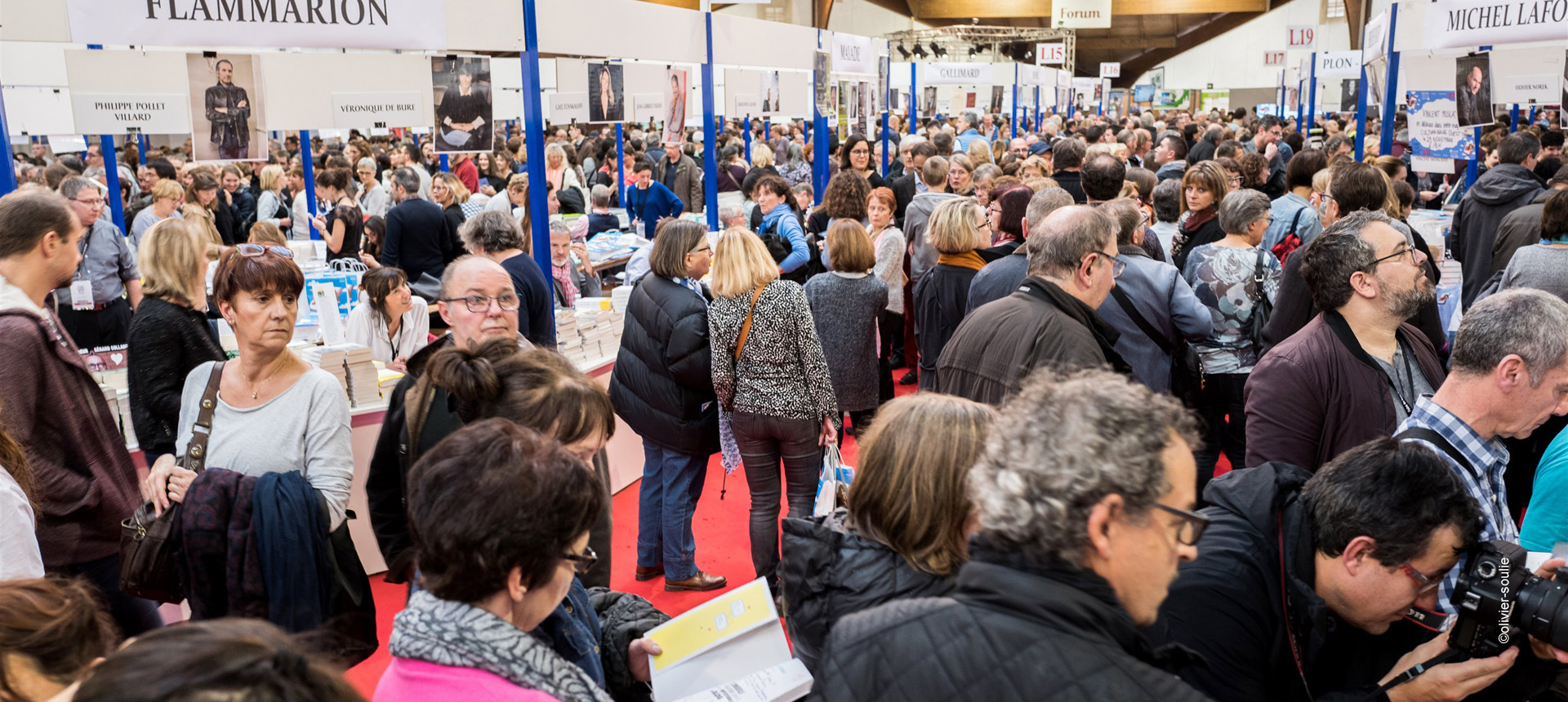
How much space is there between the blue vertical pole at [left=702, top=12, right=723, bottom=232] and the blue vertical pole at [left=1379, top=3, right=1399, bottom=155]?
150 inches

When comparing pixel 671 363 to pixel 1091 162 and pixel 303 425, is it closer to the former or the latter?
pixel 303 425

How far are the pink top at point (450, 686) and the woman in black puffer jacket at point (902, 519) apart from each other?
57 centimetres

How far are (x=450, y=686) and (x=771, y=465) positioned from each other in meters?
2.53

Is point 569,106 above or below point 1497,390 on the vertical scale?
above

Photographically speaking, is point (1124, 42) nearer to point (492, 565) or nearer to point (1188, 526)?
point (1188, 526)

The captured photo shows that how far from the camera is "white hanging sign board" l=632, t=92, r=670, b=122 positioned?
6.16 metres

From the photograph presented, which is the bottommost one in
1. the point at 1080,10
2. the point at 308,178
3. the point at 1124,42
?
the point at 308,178

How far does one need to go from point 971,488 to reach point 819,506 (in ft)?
6.49

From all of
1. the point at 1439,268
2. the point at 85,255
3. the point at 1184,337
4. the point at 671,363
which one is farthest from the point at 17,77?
the point at 1439,268

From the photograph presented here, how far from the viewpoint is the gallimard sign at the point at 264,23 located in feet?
10.8

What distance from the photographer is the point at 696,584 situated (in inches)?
160

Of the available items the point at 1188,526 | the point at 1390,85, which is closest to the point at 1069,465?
the point at 1188,526

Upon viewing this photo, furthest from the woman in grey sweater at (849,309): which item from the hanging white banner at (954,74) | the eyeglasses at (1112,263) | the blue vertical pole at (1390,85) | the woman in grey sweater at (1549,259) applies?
the hanging white banner at (954,74)

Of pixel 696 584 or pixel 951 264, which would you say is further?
pixel 951 264
